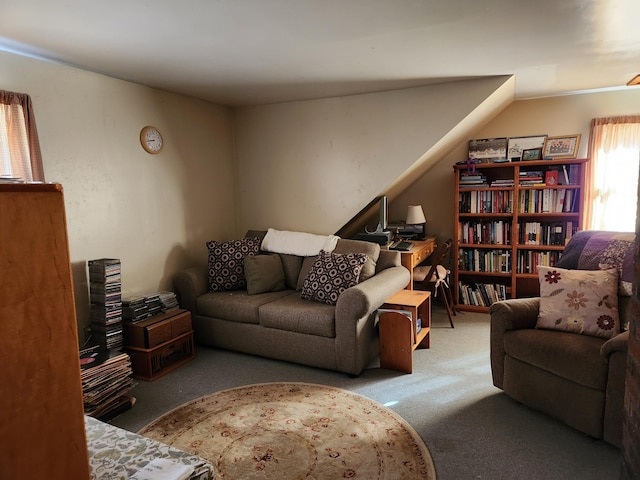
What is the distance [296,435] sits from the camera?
225cm

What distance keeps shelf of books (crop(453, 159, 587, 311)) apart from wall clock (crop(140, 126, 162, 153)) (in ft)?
9.54

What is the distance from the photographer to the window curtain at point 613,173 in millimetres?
3867

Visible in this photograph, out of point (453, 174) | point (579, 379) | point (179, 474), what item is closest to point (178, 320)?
point (179, 474)

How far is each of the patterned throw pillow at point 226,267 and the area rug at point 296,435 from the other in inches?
43.0

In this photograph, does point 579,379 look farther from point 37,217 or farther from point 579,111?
point 579,111

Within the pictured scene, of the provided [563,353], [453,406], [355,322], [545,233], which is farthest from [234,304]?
[545,233]

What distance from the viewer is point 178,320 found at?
3211 millimetres

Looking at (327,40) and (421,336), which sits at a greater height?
(327,40)

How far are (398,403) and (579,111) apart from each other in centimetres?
343

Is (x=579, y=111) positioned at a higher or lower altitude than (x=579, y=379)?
higher

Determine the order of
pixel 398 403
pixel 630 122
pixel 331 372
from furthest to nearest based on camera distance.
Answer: pixel 630 122, pixel 331 372, pixel 398 403

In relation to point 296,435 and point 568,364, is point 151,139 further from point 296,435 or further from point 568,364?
point 568,364

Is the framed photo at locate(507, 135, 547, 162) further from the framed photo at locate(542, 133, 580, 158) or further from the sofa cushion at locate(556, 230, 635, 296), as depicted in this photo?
the sofa cushion at locate(556, 230, 635, 296)

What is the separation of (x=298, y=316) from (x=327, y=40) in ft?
6.15
